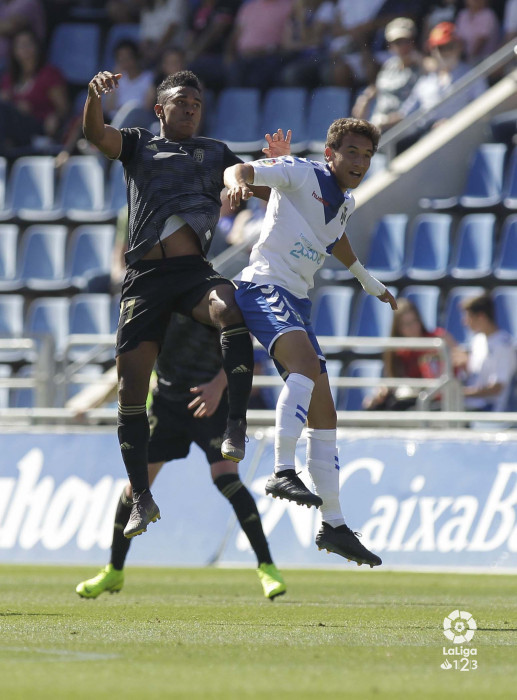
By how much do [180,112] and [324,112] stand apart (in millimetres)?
8175

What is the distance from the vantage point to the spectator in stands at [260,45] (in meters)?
16.4

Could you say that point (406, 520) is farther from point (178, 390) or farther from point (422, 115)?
point (422, 115)

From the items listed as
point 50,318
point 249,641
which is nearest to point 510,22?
point 50,318

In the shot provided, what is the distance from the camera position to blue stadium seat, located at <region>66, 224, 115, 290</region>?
52.5 ft

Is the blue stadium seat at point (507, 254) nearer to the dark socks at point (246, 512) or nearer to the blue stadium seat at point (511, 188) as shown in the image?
the blue stadium seat at point (511, 188)

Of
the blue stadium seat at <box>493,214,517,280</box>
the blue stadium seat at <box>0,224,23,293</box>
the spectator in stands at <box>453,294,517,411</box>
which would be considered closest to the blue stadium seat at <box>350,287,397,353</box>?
the blue stadium seat at <box>493,214,517,280</box>

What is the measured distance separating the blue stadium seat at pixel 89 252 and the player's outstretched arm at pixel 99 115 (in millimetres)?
8782

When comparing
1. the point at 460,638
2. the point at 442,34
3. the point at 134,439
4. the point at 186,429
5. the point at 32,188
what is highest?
the point at 442,34

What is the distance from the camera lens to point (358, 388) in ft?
43.7

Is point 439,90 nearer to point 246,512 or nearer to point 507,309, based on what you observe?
point 507,309

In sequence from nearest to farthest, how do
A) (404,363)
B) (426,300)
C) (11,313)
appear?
1. (404,363)
2. (426,300)
3. (11,313)

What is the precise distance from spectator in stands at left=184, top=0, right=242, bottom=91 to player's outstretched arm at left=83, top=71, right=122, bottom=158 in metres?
9.85

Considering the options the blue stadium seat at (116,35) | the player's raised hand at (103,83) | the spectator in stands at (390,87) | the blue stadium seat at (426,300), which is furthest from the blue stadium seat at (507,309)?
the blue stadium seat at (116,35)

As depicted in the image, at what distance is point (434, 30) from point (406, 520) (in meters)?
6.04
